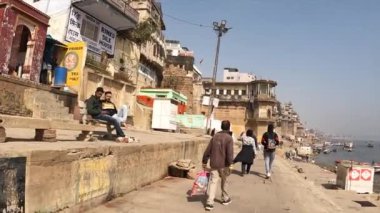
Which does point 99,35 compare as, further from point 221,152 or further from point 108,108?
point 221,152

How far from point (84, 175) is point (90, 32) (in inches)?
668

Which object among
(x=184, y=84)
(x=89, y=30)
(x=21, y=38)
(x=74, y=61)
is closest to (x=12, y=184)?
(x=21, y=38)

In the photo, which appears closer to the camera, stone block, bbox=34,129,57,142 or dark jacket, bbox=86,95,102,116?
stone block, bbox=34,129,57,142

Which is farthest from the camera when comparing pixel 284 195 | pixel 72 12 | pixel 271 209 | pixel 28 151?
pixel 72 12

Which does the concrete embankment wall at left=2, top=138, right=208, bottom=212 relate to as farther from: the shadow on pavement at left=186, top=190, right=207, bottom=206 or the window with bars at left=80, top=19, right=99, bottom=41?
the window with bars at left=80, top=19, right=99, bottom=41

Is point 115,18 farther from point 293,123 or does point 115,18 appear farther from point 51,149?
point 293,123

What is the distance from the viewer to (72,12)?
67.1 ft

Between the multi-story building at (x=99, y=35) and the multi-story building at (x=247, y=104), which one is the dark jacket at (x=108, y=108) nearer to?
the multi-story building at (x=99, y=35)

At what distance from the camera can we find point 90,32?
22.2 metres

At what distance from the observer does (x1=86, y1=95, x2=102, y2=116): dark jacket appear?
908 centimetres

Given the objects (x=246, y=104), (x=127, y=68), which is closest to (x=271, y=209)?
(x=127, y=68)

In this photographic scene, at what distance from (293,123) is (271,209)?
387 ft

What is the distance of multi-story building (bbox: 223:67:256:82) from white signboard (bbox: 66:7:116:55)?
59.5m

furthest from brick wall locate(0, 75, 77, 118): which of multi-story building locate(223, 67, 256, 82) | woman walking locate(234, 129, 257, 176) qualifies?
multi-story building locate(223, 67, 256, 82)
